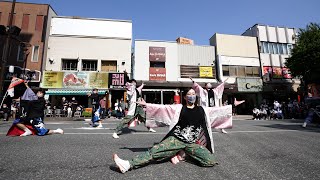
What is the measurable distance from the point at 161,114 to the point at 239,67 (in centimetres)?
2585

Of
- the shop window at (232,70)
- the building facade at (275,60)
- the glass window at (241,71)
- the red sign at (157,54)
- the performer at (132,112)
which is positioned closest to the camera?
Answer: the performer at (132,112)

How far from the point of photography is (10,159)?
3785mm

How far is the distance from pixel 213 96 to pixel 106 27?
2148 centimetres

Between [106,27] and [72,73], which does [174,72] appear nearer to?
[106,27]

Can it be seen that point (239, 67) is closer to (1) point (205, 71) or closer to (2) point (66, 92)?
(1) point (205, 71)

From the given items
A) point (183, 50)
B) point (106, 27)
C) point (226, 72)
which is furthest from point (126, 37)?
point (226, 72)


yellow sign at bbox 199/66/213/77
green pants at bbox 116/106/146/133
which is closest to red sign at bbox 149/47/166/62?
yellow sign at bbox 199/66/213/77

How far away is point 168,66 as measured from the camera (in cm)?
2542

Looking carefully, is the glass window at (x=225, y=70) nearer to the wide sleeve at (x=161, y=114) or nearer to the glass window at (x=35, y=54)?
the glass window at (x=35, y=54)

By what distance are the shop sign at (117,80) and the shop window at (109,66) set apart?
146 centimetres

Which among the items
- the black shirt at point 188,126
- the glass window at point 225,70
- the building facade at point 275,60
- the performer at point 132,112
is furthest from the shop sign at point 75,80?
the building facade at point 275,60

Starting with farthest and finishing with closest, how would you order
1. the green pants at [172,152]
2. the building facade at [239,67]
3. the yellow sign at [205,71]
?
1. the building facade at [239,67]
2. the yellow sign at [205,71]
3. the green pants at [172,152]

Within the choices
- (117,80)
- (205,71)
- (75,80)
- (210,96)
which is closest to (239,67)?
(205,71)

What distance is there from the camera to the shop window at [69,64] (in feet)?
78.6
